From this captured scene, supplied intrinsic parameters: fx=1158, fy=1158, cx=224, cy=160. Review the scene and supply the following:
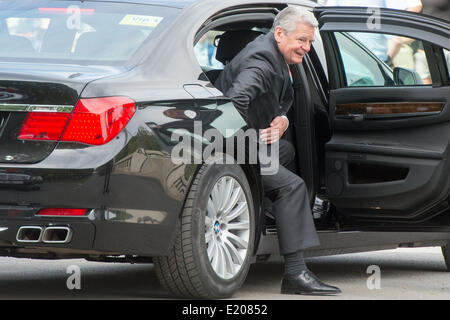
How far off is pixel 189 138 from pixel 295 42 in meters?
1.16

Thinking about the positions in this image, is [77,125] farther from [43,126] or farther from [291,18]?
[291,18]

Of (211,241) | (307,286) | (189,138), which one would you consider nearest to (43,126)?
(189,138)

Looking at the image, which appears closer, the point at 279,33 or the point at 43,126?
the point at 43,126

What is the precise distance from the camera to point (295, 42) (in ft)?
21.9

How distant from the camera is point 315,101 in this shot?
7.21m

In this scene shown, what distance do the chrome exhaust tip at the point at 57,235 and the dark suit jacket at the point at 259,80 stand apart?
1.37 meters

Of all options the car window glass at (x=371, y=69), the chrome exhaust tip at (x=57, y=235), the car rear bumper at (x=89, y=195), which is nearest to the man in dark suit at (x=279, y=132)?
the car window glass at (x=371, y=69)

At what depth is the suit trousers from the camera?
21.3 ft

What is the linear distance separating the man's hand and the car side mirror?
99 cm

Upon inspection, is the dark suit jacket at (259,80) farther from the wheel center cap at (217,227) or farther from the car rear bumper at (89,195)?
the car rear bumper at (89,195)

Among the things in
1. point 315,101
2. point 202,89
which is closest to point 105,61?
point 202,89

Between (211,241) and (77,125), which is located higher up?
(77,125)

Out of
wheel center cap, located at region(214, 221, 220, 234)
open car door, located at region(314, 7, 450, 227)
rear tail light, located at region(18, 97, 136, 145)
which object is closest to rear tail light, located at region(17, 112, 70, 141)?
rear tail light, located at region(18, 97, 136, 145)
